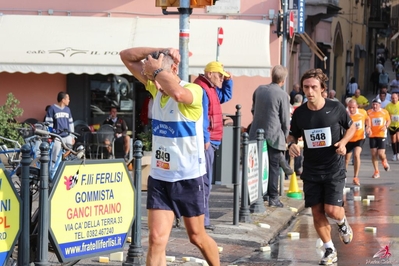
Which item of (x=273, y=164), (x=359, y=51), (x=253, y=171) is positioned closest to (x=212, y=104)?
(x=253, y=171)

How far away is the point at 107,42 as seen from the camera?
73.8 feet

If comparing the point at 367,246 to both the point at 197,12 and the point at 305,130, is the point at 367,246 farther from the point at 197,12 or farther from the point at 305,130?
the point at 197,12

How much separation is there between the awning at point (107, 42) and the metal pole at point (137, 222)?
518 inches

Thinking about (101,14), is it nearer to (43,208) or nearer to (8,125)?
(8,125)

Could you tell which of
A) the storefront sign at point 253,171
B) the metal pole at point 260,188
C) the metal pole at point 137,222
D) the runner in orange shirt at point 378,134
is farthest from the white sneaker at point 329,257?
the runner in orange shirt at point 378,134

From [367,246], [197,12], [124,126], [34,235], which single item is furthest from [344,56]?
[34,235]

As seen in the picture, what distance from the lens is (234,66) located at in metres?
21.4

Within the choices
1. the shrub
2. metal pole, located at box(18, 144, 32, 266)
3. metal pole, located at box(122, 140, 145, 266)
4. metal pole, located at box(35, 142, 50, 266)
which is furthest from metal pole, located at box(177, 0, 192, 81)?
the shrub

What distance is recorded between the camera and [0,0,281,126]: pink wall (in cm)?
2362

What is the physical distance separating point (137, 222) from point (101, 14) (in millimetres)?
16452

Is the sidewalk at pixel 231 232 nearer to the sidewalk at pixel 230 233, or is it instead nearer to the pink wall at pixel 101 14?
the sidewalk at pixel 230 233

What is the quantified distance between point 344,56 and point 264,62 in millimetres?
20822

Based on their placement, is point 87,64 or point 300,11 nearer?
point 87,64

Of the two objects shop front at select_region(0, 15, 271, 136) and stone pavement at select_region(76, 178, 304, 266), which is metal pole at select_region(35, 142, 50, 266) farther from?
shop front at select_region(0, 15, 271, 136)
